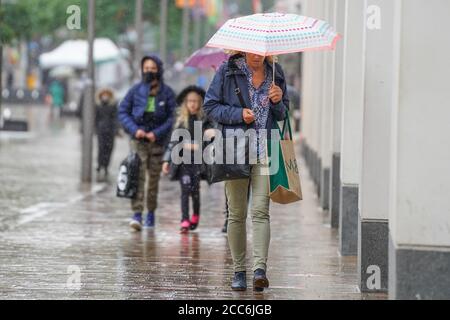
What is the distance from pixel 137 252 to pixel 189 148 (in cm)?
242

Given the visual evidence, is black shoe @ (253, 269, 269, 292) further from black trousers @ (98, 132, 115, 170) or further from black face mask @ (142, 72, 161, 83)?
black trousers @ (98, 132, 115, 170)

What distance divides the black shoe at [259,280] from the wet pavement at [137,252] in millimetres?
74

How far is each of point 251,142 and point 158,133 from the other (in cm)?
482

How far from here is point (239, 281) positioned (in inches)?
389

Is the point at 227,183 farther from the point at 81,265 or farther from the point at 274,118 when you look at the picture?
the point at 81,265

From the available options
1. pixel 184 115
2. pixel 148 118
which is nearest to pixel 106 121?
pixel 148 118

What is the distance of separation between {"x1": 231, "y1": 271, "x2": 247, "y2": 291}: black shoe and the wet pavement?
0.23 feet

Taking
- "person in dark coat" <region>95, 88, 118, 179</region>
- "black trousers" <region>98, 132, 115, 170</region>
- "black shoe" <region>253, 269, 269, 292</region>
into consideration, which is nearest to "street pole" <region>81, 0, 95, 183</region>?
"black trousers" <region>98, 132, 115, 170</region>

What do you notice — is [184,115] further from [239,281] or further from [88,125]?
[88,125]

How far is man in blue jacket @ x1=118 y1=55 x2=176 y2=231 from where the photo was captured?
14.5 metres

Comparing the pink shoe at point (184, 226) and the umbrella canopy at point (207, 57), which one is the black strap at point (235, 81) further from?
the pink shoe at point (184, 226)

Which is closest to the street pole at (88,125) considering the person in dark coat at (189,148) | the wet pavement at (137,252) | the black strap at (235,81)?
the wet pavement at (137,252)

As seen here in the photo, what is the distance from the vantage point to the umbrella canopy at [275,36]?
31.0 feet

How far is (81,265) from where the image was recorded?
1130cm
